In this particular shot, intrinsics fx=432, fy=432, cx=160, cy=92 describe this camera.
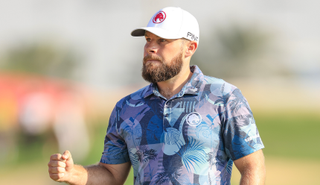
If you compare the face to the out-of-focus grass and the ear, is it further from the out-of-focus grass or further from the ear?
the out-of-focus grass

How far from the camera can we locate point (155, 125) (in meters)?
3.05

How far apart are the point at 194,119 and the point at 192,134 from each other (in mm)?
107

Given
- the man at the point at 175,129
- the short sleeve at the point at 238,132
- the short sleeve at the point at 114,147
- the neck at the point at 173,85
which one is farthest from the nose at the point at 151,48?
the short sleeve at the point at 238,132

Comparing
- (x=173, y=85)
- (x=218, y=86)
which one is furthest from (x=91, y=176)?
(x=218, y=86)

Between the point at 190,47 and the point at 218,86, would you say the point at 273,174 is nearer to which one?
the point at 190,47

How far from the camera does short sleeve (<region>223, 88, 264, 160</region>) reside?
2869 millimetres

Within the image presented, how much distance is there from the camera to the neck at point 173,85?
3219 mm

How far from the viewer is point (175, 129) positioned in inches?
117

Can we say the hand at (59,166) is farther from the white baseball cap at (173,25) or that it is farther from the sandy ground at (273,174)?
the sandy ground at (273,174)

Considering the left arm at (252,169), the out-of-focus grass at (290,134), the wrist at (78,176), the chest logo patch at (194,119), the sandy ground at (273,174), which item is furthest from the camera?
the out-of-focus grass at (290,134)

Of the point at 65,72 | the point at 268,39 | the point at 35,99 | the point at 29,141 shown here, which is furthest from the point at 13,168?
the point at 268,39

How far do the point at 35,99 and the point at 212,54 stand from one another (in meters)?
25.0

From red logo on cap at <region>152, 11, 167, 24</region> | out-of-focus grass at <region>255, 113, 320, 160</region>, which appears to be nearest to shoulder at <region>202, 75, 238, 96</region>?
red logo on cap at <region>152, 11, 167, 24</region>

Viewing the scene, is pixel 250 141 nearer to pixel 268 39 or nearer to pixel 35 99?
pixel 35 99
